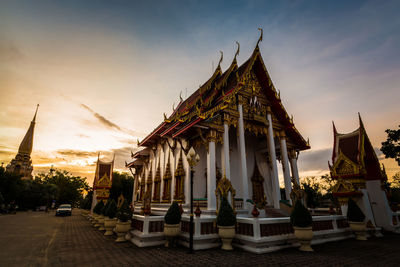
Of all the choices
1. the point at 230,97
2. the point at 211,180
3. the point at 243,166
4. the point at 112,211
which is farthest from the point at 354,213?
the point at 112,211

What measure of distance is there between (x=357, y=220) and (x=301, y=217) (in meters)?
4.17

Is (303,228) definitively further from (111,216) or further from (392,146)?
(392,146)

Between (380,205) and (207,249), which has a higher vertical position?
(380,205)

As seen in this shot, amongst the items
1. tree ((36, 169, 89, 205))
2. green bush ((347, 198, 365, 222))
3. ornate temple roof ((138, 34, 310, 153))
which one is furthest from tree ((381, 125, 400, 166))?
tree ((36, 169, 89, 205))

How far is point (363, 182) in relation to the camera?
9633 mm

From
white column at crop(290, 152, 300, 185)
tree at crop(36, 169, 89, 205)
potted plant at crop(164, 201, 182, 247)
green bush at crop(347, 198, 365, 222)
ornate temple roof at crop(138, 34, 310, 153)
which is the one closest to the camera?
potted plant at crop(164, 201, 182, 247)

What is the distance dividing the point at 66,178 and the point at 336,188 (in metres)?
73.5

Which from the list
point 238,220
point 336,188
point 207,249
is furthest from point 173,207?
point 336,188

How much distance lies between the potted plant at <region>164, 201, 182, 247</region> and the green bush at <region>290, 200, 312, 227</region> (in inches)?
158

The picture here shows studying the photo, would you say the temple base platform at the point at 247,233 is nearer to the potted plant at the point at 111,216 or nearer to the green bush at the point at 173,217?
the green bush at the point at 173,217

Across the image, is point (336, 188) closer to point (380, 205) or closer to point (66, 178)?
point (380, 205)

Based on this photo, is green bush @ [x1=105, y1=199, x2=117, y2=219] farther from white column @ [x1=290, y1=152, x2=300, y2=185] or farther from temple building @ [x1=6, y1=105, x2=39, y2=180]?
temple building @ [x1=6, y1=105, x2=39, y2=180]

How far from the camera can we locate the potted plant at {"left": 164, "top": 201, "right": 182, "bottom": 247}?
726 cm

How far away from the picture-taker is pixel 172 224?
24.2 feet
